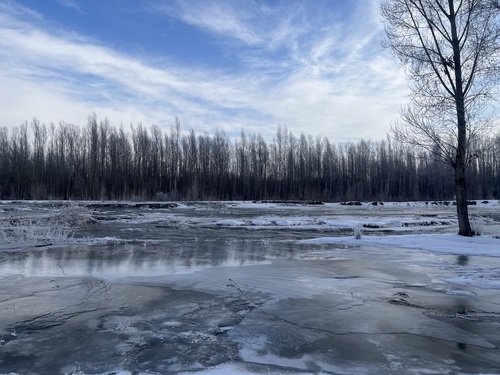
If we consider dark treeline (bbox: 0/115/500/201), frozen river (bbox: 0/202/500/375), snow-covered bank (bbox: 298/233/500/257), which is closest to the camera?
frozen river (bbox: 0/202/500/375)

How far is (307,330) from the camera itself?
16.1 ft

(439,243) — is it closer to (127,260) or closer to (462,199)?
(462,199)

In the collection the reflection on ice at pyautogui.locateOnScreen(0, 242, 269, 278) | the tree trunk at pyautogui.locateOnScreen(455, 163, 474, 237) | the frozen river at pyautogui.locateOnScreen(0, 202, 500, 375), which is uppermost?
the tree trunk at pyautogui.locateOnScreen(455, 163, 474, 237)

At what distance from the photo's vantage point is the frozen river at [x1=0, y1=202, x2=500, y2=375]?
3.93 metres

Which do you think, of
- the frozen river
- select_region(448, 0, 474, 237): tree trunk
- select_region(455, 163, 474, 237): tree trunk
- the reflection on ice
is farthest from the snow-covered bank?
the reflection on ice

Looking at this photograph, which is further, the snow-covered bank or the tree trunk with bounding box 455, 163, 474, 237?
the tree trunk with bounding box 455, 163, 474, 237

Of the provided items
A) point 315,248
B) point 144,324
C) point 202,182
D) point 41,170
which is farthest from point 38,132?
point 144,324

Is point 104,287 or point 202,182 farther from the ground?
point 202,182

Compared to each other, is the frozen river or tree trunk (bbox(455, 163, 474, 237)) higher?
tree trunk (bbox(455, 163, 474, 237))

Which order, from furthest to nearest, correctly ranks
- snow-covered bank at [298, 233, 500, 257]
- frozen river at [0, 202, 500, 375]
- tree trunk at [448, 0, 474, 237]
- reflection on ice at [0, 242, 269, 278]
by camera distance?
tree trunk at [448, 0, 474, 237] → snow-covered bank at [298, 233, 500, 257] → reflection on ice at [0, 242, 269, 278] → frozen river at [0, 202, 500, 375]

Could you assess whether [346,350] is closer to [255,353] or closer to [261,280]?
[255,353]

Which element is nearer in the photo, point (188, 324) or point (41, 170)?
point (188, 324)

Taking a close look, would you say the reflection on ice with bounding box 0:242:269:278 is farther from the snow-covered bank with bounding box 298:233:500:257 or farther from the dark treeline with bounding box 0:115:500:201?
the dark treeline with bounding box 0:115:500:201

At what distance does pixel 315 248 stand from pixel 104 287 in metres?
7.49
